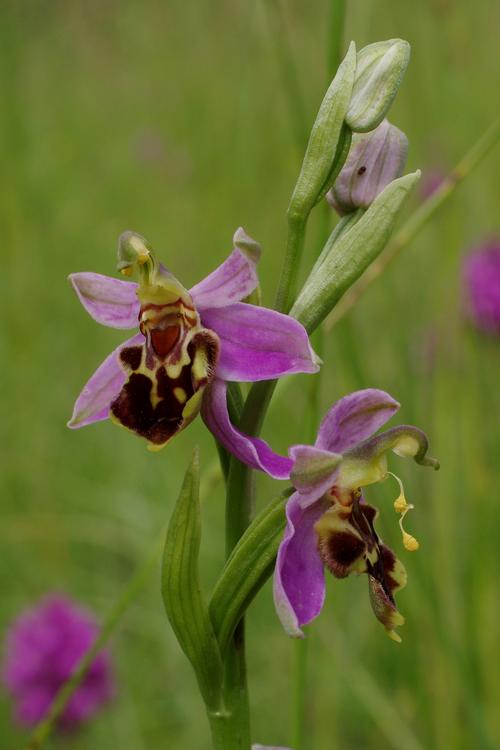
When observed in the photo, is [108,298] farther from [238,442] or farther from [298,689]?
[298,689]

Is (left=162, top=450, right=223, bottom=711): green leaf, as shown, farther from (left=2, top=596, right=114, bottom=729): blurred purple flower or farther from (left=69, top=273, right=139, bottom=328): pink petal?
(left=2, top=596, right=114, bottom=729): blurred purple flower

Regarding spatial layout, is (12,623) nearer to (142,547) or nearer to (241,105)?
(142,547)

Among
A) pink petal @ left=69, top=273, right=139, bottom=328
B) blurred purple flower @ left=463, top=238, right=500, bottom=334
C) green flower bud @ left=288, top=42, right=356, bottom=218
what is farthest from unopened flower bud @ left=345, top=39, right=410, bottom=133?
blurred purple flower @ left=463, top=238, right=500, bottom=334

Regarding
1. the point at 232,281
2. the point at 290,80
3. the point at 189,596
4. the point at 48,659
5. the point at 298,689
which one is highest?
the point at 290,80

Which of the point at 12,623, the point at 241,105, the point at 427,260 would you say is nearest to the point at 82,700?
the point at 12,623

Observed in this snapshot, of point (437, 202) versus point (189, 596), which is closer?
point (189, 596)

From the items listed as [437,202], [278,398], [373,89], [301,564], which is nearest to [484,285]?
[437,202]

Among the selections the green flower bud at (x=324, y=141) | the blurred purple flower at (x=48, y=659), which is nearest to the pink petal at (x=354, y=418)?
the green flower bud at (x=324, y=141)
